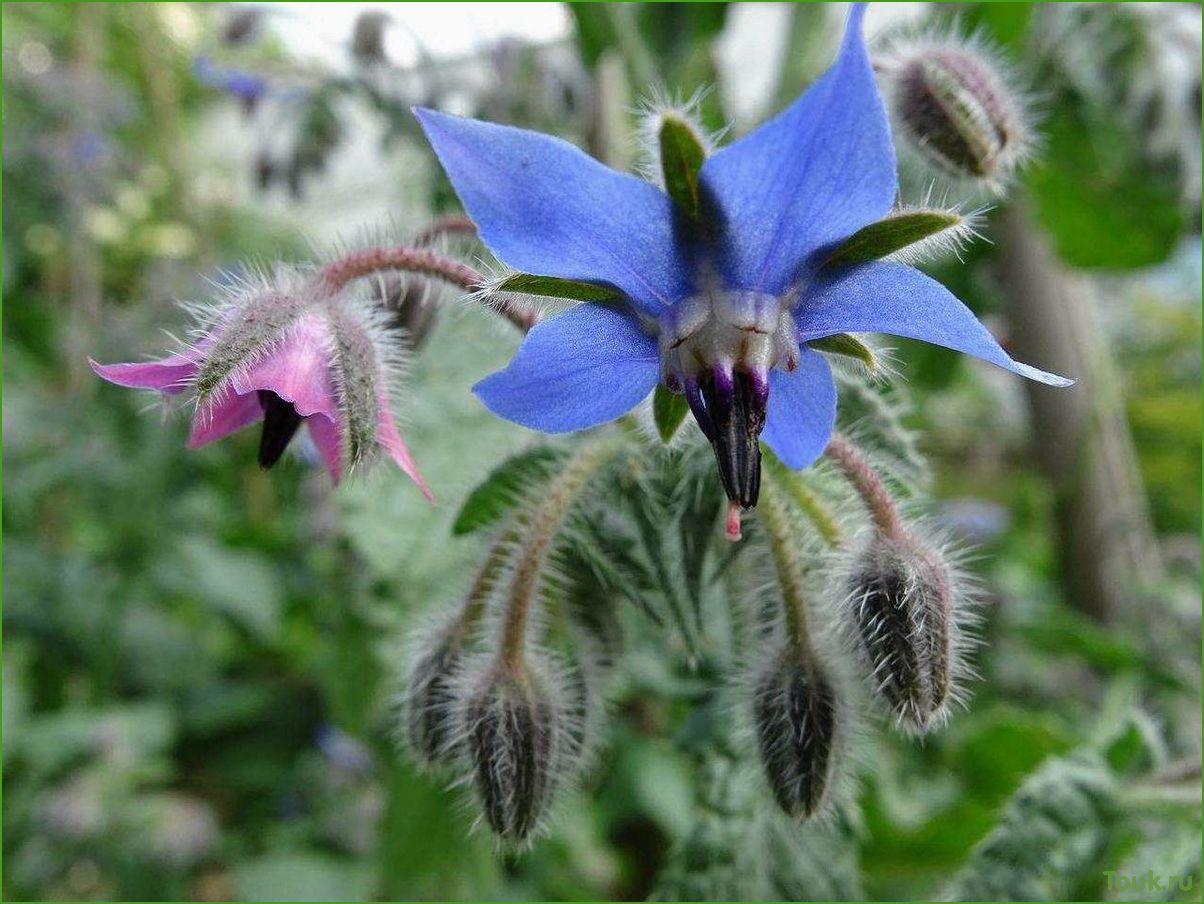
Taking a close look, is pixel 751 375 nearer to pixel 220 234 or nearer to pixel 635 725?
pixel 635 725

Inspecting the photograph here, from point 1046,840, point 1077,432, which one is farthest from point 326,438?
point 1077,432

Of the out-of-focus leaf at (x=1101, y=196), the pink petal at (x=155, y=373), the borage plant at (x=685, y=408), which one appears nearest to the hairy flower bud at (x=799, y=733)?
the borage plant at (x=685, y=408)

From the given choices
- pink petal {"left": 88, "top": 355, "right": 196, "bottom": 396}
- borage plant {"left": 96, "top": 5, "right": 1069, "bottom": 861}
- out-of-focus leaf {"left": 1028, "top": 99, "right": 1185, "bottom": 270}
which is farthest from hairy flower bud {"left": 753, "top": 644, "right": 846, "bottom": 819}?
out-of-focus leaf {"left": 1028, "top": 99, "right": 1185, "bottom": 270}

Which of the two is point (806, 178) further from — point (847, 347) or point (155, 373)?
point (155, 373)

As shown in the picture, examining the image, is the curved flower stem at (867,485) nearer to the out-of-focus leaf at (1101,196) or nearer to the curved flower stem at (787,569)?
the curved flower stem at (787,569)

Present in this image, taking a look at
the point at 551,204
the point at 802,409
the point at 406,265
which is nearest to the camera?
the point at 551,204

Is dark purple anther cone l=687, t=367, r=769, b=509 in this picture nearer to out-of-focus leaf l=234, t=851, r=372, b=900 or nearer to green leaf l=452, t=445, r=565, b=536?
green leaf l=452, t=445, r=565, b=536

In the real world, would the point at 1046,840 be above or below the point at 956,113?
below
